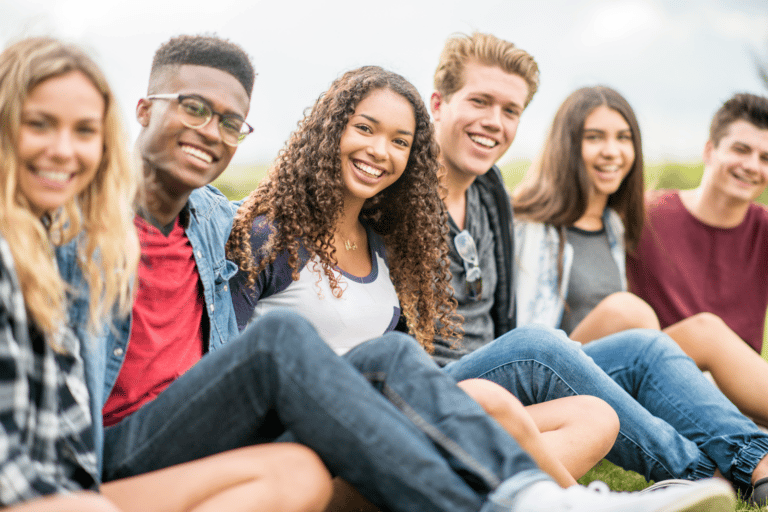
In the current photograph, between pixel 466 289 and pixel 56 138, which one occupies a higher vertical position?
pixel 56 138

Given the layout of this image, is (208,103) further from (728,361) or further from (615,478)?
(728,361)

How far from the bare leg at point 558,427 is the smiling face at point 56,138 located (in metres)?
1.11

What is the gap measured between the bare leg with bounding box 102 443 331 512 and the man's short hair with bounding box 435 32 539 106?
6.72 feet

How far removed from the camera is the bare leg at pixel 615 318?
294 centimetres

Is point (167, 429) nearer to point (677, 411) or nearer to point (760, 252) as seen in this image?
point (677, 411)

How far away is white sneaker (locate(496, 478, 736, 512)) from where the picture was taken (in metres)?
1.39

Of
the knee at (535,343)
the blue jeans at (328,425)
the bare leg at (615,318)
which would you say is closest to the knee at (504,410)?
the blue jeans at (328,425)

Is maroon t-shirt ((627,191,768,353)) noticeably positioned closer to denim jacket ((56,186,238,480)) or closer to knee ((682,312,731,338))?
knee ((682,312,731,338))

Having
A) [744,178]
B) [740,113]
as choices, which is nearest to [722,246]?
[744,178]

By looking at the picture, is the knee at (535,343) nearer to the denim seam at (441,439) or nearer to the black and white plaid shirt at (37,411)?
the denim seam at (441,439)

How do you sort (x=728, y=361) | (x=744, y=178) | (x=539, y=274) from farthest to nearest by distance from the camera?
(x=744, y=178), (x=539, y=274), (x=728, y=361)

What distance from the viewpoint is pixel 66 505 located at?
1.18 meters

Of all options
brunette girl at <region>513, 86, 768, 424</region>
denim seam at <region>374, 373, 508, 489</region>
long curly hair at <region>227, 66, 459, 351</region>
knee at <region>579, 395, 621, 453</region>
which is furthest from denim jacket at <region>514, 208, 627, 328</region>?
denim seam at <region>374, 373, 508, 489</region>

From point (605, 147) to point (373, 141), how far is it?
1521mm
